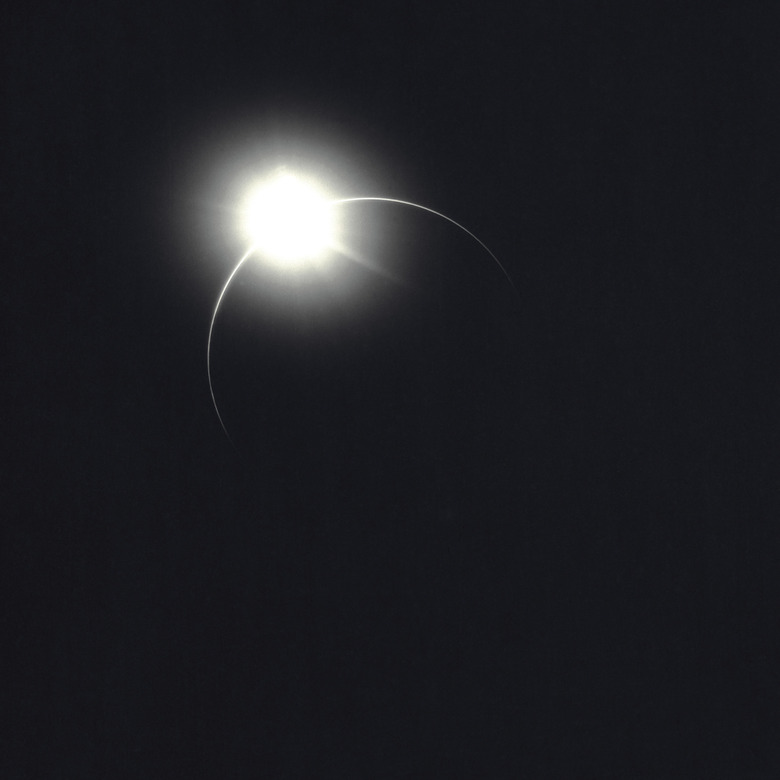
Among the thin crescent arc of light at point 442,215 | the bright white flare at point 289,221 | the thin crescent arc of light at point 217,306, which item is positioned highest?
the thin crescent arc of light at point 442,215

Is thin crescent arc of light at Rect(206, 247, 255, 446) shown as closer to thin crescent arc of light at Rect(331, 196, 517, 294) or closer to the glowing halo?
the glowing halo

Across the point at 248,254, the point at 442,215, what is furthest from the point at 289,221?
the point at 442,215

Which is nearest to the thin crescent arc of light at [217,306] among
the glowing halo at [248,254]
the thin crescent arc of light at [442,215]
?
the glowing halo at [248,254]

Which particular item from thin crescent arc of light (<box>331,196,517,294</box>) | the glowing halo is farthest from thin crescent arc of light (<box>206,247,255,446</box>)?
thin crescent arc of light (<box>331,196,517,294</box>)

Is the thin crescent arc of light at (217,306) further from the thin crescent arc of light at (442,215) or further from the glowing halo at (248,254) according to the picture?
the thin crescent arc of light at (442,215)

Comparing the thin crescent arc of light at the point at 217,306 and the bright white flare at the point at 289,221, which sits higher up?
the bright white flare at the point at 289,221

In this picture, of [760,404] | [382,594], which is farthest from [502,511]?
[760,404]

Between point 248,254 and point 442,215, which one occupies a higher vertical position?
point 442,215

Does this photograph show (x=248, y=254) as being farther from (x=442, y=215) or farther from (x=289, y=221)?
(x=442, y=215)

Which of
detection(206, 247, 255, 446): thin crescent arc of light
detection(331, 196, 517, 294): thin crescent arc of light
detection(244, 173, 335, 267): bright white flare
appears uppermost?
detection(331, 196, 517, 294): thin crescent arc of light
